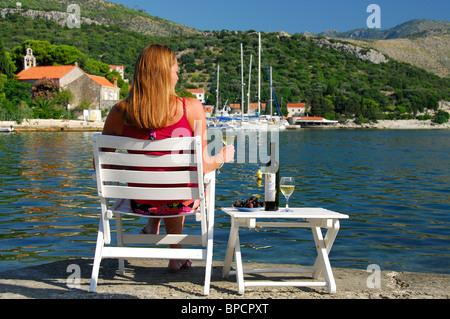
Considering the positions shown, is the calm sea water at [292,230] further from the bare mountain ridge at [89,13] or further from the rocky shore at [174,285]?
the bare mountain ridge at [89,13]

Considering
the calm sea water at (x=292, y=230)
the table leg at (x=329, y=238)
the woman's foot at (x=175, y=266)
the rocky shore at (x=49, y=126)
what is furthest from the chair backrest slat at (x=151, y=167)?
the rocky shore at (x=49, y=126)

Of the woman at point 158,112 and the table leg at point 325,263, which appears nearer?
the woman at point 158,112

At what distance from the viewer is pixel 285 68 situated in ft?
497

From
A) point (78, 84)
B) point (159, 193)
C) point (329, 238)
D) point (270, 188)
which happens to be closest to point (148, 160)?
point (159, 193)

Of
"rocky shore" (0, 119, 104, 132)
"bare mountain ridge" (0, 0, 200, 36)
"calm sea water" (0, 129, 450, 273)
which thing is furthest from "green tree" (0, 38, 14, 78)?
"bare mountain ridge" (0, 0, 200, 36)

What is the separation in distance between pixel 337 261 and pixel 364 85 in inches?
5839

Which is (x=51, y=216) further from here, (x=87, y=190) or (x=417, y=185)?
(x=417, y=185)

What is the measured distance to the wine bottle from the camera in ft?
11.4

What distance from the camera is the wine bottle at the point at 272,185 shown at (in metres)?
3.47

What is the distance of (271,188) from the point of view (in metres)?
3.54

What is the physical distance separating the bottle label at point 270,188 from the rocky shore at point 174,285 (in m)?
0.65

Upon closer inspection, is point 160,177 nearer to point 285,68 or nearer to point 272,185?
point 272,185
